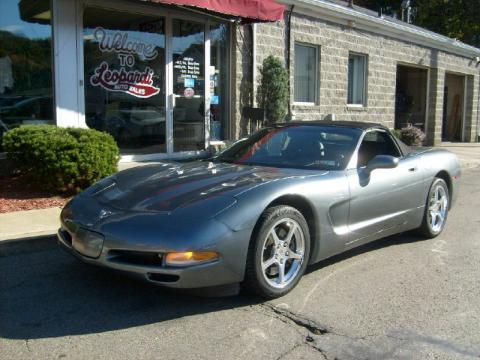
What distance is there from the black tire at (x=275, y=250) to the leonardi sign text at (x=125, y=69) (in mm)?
6108

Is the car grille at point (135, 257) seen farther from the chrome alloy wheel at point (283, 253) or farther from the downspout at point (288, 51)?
the downspout at point (288, 51)

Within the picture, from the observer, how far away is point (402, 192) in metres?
5.38

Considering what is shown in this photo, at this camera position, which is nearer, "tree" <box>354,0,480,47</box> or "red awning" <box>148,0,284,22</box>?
"red awning" <box>148,0,284,22</box>

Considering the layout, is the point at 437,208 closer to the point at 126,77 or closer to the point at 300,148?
the point at 300,148

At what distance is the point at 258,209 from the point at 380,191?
1.66 metres

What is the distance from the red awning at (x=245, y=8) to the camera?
356 inches

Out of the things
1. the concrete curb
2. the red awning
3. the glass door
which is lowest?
the concrete curb

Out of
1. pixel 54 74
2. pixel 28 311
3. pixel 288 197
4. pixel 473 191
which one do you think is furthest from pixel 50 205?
pixel 473 191

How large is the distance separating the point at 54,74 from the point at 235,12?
337 centimetres

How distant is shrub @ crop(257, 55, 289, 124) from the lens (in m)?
11.9

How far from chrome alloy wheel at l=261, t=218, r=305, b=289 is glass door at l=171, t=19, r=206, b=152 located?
6.66 meters

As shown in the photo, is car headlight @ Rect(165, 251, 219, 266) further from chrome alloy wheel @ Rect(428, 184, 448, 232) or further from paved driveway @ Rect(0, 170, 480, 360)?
chrome alloy wheel @ Rect(428, 184, 448, 232)

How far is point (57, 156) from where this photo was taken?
24.0ft

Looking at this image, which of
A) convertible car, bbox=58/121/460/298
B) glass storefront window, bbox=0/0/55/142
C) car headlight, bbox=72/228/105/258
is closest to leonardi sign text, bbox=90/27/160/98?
glass storefront window, bbox=0/0/55/142
